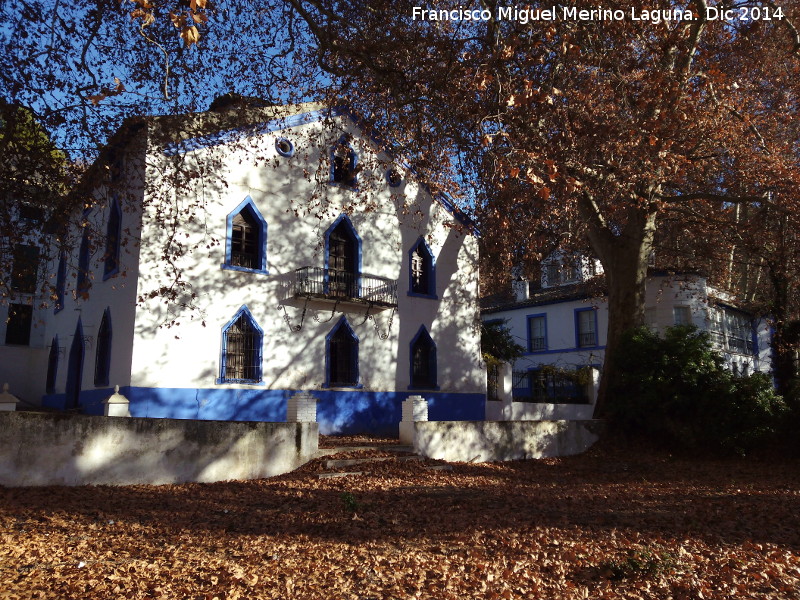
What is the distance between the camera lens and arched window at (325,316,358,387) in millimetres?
17203

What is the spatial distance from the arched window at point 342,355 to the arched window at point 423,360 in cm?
194

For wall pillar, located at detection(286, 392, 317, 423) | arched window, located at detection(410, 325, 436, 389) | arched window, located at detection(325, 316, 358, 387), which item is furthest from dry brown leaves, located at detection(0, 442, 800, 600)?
arched window, located at detection(410, 325, 436, 389)

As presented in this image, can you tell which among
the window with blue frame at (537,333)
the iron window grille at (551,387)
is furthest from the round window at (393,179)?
the window with blue frame at (537,333)

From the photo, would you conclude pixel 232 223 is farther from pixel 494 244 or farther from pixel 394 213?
pixel 494 244

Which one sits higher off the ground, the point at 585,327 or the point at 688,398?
the point at 585,327

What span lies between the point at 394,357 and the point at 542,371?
5902 millimetres

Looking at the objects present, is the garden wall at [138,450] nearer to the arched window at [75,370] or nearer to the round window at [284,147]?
the round window at [284,147]

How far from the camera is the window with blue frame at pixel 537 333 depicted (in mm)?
29328

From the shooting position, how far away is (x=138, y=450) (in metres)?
9.84

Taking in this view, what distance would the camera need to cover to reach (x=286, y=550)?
248 inches

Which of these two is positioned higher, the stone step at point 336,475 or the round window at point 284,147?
the round window at point 284,147

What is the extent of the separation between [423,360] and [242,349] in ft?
18.5

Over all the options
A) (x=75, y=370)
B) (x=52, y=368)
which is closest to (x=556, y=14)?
(x=75, y=370)

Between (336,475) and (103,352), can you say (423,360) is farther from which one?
(103,352)
